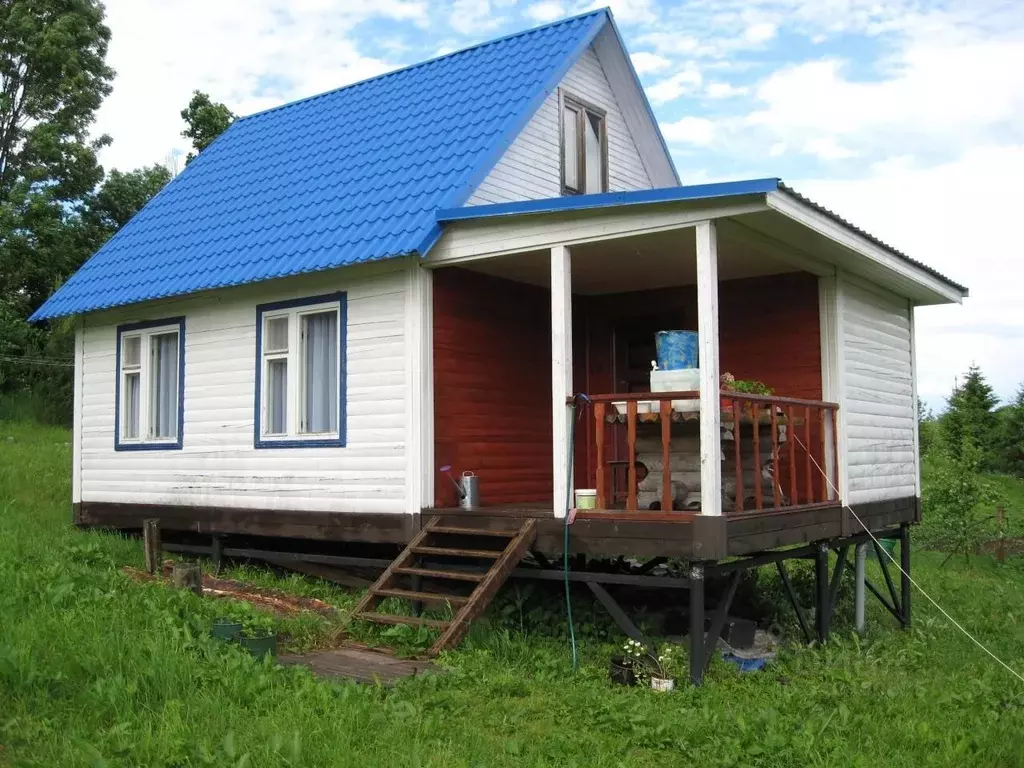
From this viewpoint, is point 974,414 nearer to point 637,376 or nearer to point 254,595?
point 637,376

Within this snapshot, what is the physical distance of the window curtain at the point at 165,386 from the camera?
12.7 meters

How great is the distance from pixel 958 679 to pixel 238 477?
24.9 ft

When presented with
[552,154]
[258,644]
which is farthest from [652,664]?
[552,154]

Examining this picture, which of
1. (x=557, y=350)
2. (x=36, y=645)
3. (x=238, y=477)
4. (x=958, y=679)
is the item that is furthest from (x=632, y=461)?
(x=238, y=477)

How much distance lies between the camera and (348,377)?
10.6 m

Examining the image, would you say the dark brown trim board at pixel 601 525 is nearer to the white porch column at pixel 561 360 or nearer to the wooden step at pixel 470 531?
the wooden step at pixel 470 531

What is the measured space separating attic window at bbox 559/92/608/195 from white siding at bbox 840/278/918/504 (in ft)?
11.6

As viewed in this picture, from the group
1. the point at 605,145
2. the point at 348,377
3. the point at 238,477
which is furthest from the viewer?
the point at 605,145

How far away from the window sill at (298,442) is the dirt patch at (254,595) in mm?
1516

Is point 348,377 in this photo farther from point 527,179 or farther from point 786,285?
point 786,285

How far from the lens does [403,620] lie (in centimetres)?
847

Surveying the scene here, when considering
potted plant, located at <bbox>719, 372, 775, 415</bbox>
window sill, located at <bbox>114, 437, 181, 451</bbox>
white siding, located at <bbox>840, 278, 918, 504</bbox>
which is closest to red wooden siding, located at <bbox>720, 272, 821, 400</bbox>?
white siding, located at <bbox>840, 278, 918, 504</bbox>

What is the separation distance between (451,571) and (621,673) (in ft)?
6.25

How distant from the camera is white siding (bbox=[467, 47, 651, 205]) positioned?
1127cm
